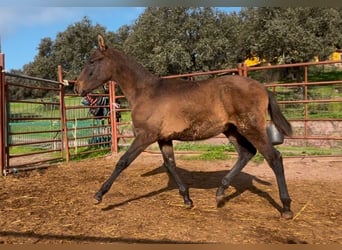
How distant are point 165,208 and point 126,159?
75 centimetres

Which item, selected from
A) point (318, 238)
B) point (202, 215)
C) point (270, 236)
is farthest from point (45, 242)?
point (318, 238)

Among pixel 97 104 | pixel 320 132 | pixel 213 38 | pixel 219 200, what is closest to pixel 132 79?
pixel 219 200

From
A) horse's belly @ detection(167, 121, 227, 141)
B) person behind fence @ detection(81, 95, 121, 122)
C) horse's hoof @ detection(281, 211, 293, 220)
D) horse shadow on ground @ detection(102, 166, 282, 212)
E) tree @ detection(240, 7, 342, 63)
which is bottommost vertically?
horse shadow on ground @ detection(102, 166, 282, 212)

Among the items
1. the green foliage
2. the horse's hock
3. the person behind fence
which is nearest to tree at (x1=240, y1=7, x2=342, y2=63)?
the green foliage

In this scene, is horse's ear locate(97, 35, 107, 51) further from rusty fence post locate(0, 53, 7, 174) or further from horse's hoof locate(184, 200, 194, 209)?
rusty fence post locate(0, 53, 7, 174)

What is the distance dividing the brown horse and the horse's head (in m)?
0.01

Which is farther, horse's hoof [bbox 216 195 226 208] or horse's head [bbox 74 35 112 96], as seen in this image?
horse's head [bbox 74 35 112 96]

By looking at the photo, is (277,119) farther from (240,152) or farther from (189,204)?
(189,204)

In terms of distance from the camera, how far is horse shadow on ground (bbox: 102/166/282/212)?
477 centimetres

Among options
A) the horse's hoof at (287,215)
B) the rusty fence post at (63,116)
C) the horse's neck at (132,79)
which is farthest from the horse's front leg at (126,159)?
the rusty fence post at (63,116)

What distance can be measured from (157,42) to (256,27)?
29.3 feet

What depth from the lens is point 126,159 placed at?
13.6 ft

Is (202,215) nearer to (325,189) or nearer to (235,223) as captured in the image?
(235,223)

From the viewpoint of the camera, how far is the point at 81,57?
42.6 m
